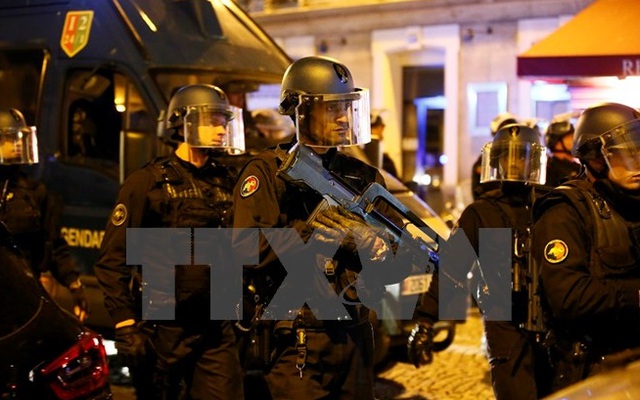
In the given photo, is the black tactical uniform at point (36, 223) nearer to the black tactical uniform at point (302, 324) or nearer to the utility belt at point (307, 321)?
the black tactical uniform at point (302, 324)

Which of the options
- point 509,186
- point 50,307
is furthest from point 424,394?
point 50,307

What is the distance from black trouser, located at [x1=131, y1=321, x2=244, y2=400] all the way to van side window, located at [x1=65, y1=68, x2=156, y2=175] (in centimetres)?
230

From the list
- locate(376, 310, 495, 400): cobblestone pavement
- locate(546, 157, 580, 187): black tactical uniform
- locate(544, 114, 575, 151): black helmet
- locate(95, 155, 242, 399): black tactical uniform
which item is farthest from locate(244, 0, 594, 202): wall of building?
locate(95, 155, 242, 399): black tactical uniform

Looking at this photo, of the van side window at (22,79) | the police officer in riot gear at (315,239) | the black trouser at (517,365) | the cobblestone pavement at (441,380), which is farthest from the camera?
the van side window at (22,79)

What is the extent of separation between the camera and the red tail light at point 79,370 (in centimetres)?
334

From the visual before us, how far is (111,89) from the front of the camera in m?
6.78

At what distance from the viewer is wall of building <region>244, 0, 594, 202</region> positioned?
44.7ft

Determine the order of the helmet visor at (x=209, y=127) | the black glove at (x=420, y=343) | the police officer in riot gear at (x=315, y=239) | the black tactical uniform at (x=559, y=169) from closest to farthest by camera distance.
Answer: the police officer in riot gear at (x=315, y=239) < the black glove at (x=420, y=343) < the helmet visor at (x=209, y=127) < the black tactical uniform at (x=559, y=169)

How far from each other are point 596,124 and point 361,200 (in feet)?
3.71

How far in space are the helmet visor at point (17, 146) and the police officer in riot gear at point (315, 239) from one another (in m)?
2.46

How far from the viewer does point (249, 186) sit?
3.65 m

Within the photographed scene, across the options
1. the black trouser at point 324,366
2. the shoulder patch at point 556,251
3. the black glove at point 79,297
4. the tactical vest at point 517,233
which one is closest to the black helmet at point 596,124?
the shoulder patch at point 556,251

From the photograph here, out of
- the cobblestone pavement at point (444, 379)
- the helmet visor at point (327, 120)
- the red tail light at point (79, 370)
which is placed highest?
the helmet visor at point (327, 120)

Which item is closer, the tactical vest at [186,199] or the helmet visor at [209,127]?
the tactical vest at [186,199]
